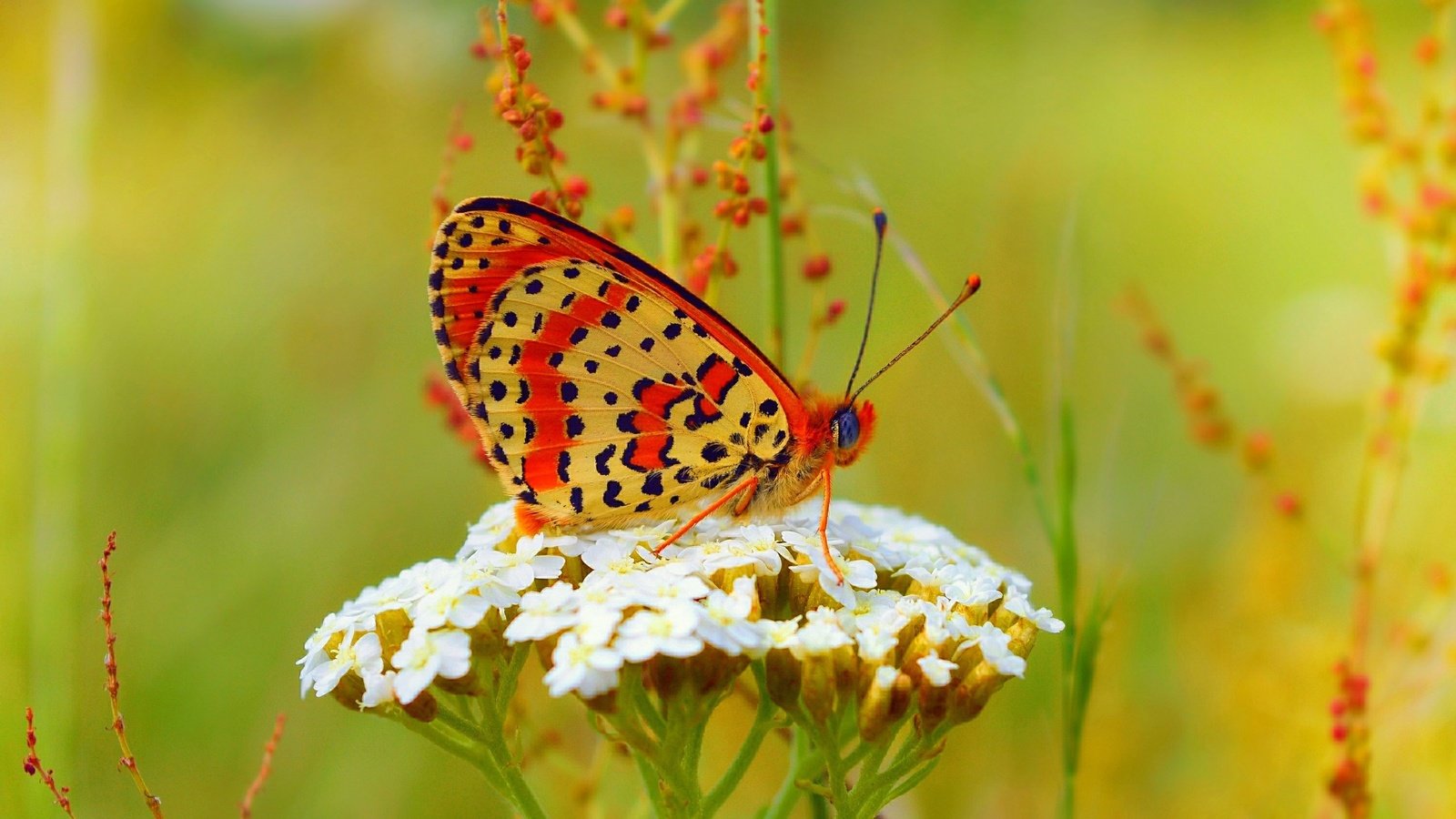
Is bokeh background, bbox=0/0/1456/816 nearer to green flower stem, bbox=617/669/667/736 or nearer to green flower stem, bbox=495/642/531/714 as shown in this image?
green flower stem, bbox=617/669/667/736

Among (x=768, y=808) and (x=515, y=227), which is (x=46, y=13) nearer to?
(x=515, y=227)

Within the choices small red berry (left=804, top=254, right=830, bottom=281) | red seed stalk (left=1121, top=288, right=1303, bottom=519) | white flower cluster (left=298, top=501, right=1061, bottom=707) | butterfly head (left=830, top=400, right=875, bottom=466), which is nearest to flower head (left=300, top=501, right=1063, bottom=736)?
white flower cluster (left=298, top=501, right=1061, bottom=707)

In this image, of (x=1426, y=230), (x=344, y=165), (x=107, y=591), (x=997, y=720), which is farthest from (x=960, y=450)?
(x=344, y=165)

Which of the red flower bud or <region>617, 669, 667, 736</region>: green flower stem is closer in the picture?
<region>617, 669, 667, 736</region>: green flower stem

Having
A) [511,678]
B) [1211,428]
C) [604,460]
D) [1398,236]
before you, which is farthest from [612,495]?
[1398,236]

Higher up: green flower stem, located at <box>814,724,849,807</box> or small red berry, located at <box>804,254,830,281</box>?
small red berry, located at <box>804,254,830,281</box>

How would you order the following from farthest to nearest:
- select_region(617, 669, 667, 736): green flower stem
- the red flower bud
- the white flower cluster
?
the red flower bud, select_region(617, 669, 667, 736): green flower stem, the white flower cluster
